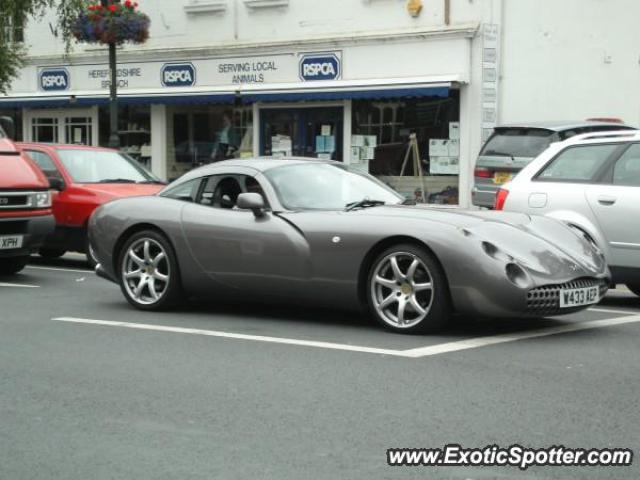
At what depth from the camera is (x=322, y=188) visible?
350 inches

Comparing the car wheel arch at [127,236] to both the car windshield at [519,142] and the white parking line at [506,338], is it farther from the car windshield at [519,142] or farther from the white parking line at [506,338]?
the car windshield at [519,142]

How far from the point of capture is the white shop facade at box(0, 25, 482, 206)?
2088cm

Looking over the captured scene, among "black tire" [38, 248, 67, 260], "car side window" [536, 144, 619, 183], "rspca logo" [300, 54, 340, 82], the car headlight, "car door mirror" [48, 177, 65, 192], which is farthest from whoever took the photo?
"rspca logo" [300, 54, 340, 82]

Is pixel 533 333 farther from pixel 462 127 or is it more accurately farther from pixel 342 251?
pixel 462 127

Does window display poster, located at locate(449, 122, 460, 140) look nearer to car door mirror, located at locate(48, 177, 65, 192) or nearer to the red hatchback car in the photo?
the red hatchback car

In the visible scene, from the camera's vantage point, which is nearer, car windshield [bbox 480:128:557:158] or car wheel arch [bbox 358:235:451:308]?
car wheel arch [bbox 358:235:451:308]

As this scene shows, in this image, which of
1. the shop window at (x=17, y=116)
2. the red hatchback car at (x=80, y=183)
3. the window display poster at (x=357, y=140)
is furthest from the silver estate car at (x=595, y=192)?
the shop window at (x=17, y=116)

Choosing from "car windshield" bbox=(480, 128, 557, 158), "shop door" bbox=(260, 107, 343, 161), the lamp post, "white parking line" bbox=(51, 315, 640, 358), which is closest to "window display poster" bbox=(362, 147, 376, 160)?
"shop door" bbox=(260, 107, 343, 161)

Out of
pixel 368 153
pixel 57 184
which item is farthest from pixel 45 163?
pixel 368 153

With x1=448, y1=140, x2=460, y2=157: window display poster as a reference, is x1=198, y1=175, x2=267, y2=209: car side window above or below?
below

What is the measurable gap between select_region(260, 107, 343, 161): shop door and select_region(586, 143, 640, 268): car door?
12.9 m

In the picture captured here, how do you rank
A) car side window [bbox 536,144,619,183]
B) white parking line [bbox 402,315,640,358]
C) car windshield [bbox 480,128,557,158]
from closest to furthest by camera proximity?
white parking line [bbox 402,315,640,358]
car side window [bbox 536,144,619,183]
car windshield [bbox 480,128,557,158]

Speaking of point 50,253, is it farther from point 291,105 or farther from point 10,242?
point 291,105

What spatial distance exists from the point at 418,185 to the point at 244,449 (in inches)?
663
